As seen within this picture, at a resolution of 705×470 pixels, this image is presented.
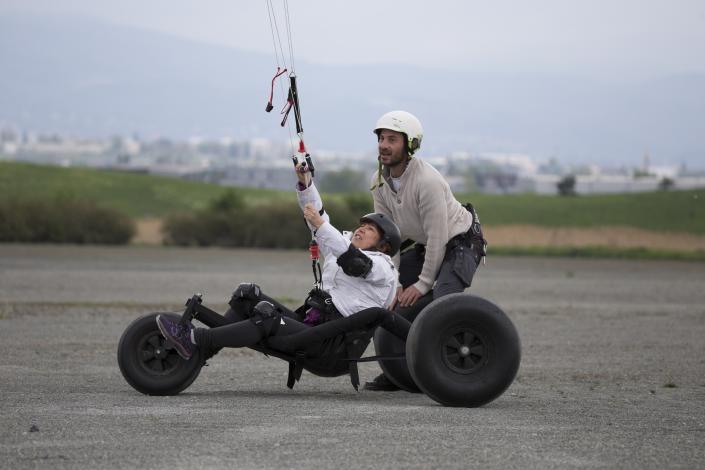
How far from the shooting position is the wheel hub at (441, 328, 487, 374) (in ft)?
31.1

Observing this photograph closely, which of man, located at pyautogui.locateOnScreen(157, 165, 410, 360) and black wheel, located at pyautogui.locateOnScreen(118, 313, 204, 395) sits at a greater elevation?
man, located at pyautogui.locateOnScreen(157, 165, 410, 360)

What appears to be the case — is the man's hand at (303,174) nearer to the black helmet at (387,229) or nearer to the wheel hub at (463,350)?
the black helmet at (387,229)

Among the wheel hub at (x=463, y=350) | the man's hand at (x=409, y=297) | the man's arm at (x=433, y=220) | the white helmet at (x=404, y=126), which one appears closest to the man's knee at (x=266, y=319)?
→ the man's hand at (x=409, y=297)

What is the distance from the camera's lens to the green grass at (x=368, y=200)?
64000mm

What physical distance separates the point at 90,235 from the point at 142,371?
122 feet

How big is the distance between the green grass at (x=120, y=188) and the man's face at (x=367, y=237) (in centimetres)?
A: 5859

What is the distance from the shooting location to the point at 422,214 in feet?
33.6

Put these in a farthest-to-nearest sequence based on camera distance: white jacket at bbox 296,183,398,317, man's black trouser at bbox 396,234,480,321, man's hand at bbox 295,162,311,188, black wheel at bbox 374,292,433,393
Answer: black wheel at bbox 374,292,433,393, man's black trouser at bbox 396,234,480,321, white jacket at bbox 296,183,398,317, man's hand at bbox 295,162,311,188

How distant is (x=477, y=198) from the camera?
89.0 meters

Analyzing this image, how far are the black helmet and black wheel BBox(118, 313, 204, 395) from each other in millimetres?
1638

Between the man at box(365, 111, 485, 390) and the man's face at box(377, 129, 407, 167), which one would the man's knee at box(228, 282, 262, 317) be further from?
the man's face at box(377, 129, 407, 167)

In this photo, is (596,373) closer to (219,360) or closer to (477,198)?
(219,360)

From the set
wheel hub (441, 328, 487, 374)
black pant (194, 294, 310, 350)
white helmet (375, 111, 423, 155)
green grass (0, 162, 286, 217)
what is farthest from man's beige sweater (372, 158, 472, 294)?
green grass (0, 162, 286, 217)

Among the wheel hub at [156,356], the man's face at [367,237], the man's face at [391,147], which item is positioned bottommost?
the wheel hub at [156,356]
